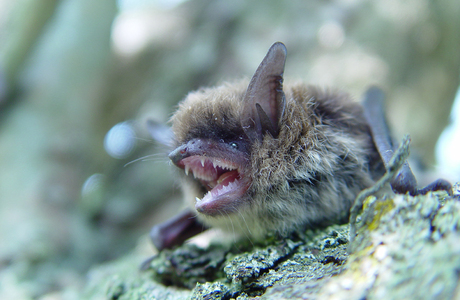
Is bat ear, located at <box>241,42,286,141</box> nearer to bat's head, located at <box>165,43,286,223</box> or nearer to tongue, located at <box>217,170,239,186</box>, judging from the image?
bat's head, located at <box>165,43,286,223</box>

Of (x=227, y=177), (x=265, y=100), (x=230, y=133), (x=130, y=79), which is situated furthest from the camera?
(x=130, y=79)

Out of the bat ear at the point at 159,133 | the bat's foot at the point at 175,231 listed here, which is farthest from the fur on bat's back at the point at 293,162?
the bat's foot at the point at 175,231

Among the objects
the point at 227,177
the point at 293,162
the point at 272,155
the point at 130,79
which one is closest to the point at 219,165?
the point at 227,177

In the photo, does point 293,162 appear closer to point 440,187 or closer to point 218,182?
point 218,182

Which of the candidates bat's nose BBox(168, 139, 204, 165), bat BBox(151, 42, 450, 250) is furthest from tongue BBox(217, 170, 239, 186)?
bat's nose BBox(168, 139, 204, 165)

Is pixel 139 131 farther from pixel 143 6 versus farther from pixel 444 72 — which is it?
pixel 444 72

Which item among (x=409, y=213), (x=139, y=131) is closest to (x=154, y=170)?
(x=139, y=131)

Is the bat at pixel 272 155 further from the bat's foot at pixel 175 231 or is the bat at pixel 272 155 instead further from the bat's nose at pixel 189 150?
the bat's foot at pixel 175 231
